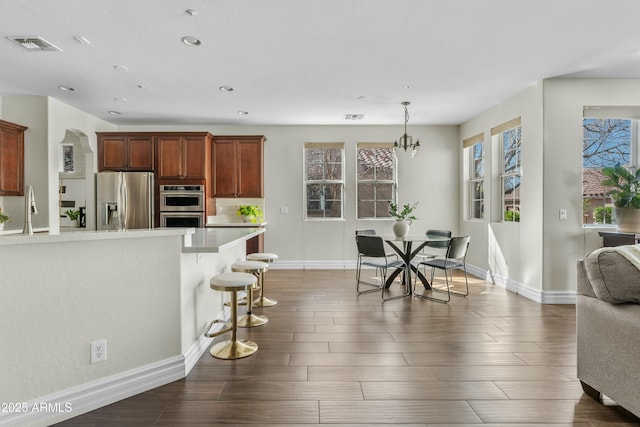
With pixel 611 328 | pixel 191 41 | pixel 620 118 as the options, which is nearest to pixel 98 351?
pixel 191 41

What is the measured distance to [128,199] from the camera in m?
5.74

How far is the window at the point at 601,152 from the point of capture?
4387 millimetres

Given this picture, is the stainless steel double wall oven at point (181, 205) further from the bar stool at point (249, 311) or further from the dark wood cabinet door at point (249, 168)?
the bar stool at point (249, 311)

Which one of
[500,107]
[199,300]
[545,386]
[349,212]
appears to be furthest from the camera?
[349,212]

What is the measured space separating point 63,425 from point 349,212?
5265 mm

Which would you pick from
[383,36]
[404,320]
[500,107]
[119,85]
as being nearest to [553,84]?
[500,107]

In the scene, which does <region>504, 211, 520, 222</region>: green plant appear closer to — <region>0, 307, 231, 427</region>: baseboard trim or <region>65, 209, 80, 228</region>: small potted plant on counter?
<region>0, 307, 231, 427</region>: baseboard trim

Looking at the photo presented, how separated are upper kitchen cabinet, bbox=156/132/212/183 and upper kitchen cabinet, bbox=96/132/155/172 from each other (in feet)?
0.68

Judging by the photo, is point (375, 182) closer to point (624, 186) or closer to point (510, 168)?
point (510, 168)

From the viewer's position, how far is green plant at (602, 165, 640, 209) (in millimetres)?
3893

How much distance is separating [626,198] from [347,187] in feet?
13.0

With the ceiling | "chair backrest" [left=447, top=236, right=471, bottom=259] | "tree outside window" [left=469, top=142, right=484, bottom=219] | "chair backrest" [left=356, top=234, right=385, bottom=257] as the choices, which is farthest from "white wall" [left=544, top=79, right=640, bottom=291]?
"chair backrest" [left=356, top=234, right=385, bottom=257]

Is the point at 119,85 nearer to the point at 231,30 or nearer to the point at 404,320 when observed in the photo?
the point at 231,30

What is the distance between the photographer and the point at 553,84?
4219 mm
